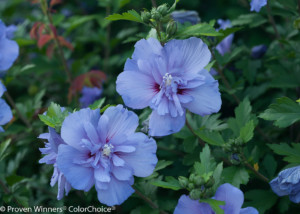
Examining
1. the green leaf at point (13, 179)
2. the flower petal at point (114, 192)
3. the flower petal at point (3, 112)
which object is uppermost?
the flower petal at point (3, 112)

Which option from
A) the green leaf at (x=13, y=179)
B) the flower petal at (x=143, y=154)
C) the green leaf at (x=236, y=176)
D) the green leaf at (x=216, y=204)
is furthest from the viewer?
the green leaf at (x=13, y=179)

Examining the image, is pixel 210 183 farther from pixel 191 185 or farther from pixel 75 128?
pixel 75 128

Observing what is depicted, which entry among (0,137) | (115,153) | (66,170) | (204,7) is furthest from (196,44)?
(204,7)

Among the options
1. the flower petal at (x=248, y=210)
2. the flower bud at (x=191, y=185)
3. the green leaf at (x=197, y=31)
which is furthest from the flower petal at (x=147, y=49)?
the flower petal at (x=248, y=210)

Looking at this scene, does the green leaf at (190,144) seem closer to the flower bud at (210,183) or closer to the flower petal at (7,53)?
the flower bud at (210,183)

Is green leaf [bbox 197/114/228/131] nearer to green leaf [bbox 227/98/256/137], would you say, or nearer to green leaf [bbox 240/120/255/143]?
green leaf [bbox 227/98/256/137]

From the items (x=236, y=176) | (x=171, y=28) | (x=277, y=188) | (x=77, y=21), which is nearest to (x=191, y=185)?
(x=236, y=176)
